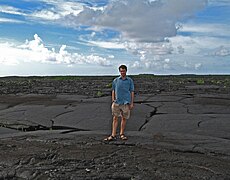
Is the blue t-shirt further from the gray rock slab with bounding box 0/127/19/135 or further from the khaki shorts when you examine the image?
the gray rock slab with bounding box 0/127/19/135

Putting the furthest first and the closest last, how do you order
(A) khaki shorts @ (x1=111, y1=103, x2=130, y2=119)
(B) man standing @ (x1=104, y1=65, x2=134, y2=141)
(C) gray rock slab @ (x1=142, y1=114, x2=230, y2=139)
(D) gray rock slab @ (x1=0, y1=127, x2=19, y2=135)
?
(D) gray rock slab @ (x1=0, y1=127, x2=19, y2=135) → (C) gray rock slab @ (x1=142, y1=114, x2=230, y2=139) → (A) khaki shorts @ (x1=111, y1=103, x2=130, y2=119) → (B) man standing @ (x1=104, y1=65, x2=134, y2=141)

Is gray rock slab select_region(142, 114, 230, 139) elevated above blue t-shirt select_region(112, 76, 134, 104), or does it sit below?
below

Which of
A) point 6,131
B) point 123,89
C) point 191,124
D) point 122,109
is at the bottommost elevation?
point 6,131

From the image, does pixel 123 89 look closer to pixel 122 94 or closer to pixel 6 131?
pixel 122 94

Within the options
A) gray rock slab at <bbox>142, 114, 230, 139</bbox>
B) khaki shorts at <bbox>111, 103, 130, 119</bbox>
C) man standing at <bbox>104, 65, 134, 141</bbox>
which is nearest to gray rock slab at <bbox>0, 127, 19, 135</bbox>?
man standing at <bbox>104, 65, 134, 141</bbox>

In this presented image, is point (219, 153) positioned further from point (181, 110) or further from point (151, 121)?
point (181, 110)

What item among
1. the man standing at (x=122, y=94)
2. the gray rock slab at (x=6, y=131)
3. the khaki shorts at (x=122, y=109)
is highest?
the man standing at (x=122, y=94)

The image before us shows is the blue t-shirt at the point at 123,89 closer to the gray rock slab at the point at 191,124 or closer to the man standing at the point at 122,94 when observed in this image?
the man standing at the point at 122,94

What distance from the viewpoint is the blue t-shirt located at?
29.2 ft

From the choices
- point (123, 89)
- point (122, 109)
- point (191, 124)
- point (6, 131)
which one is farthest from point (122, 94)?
point (6, 131)

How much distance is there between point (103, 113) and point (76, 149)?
6266mm

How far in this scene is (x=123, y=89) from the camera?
8906mm

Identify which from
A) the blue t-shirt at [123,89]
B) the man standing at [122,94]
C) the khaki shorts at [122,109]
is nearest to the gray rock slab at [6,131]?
the man standing at [122,94]

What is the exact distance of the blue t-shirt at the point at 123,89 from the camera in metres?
8.89
